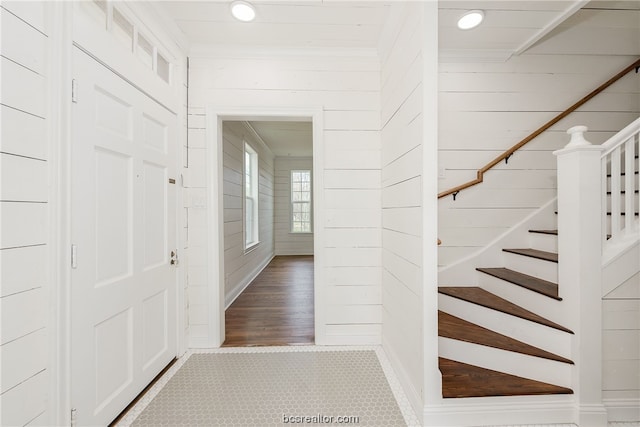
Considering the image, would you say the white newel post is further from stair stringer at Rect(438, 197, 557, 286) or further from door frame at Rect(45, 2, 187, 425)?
door frame at Rect(45, 2, 187, 425)

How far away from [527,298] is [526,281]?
0.50 ft

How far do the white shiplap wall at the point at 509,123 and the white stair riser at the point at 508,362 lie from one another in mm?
818

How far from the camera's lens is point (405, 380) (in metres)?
1.70

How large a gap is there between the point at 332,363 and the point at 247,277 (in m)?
2.62

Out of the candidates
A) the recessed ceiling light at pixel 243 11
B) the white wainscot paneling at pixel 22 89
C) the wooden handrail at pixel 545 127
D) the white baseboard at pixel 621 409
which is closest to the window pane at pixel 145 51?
the recessed ceiling light at pixel 243 11

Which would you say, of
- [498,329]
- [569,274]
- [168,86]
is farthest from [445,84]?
[168,86]

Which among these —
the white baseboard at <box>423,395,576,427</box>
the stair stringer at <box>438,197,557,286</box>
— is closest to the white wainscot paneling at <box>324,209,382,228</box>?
the stair stringer at <box>438,197,557,286</box>

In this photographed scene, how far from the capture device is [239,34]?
2.08 metres

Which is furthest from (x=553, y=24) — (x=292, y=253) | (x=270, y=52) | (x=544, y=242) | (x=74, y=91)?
(x=292, y=253)

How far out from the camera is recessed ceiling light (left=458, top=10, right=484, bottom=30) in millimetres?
1831

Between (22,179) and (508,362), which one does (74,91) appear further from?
(508,362)

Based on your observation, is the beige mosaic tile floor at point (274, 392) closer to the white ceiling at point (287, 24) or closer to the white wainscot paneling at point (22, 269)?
the white wainscot paneling at point (22, 269)

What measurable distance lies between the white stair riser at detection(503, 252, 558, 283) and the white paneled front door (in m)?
2.69

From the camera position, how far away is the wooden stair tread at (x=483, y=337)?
1.53 metres
